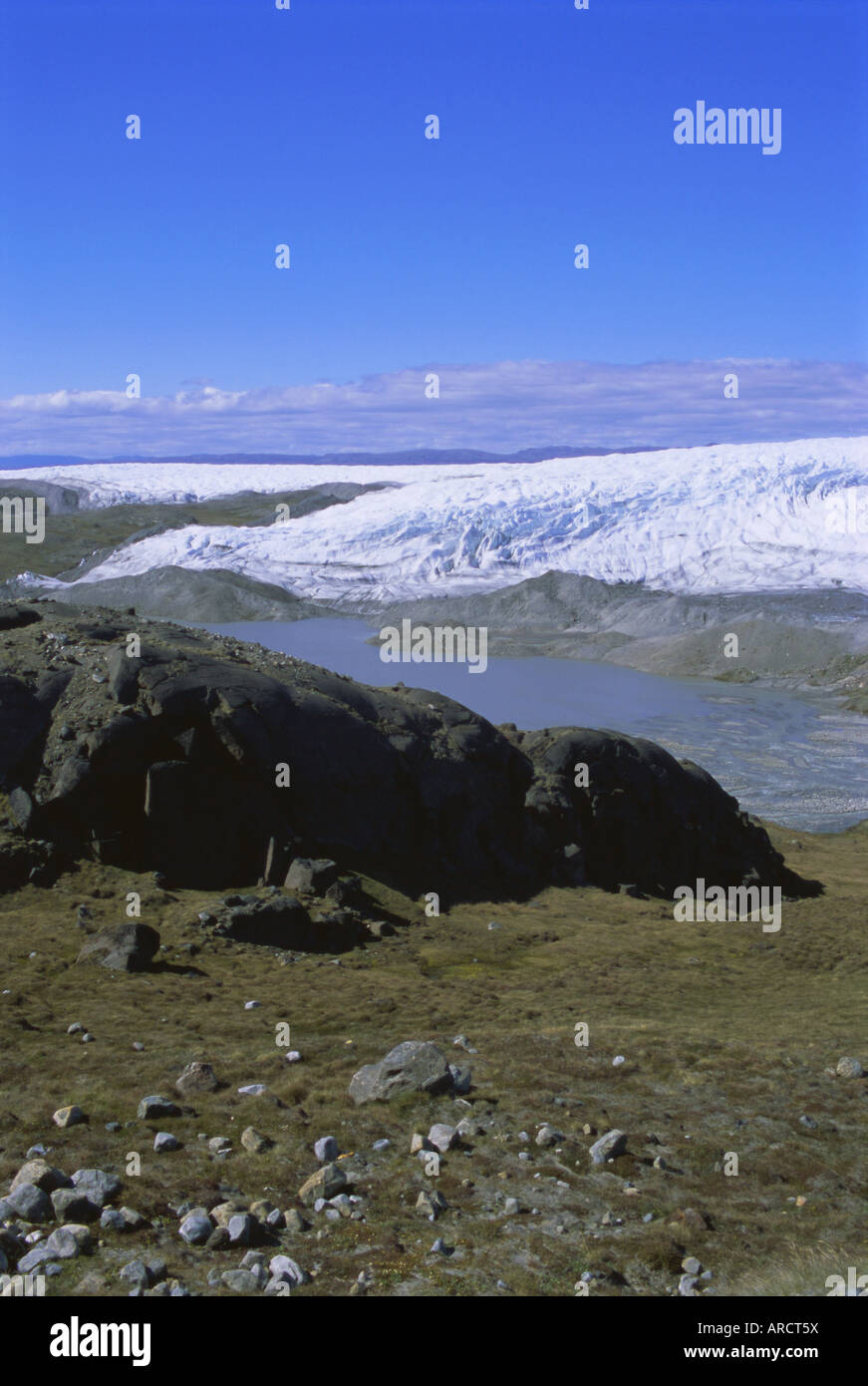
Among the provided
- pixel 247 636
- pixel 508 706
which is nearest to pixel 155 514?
pixel 247 636

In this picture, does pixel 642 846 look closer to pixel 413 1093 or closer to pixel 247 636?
pixel 413 1093

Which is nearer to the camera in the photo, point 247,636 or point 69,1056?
point 69,1056

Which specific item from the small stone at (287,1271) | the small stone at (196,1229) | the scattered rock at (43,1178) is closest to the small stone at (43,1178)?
the scattered rock at (43,1178)

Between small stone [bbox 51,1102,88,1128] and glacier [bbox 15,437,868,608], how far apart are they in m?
99.1

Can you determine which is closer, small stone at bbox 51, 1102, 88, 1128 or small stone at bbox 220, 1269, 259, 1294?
small stone at bbox 220, 1269, 259, 1294

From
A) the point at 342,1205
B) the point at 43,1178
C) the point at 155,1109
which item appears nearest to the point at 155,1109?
the point at 155,1109

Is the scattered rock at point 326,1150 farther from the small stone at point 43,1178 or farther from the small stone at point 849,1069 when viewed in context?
the small stone at point 849,1069

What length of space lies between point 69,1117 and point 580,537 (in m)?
112

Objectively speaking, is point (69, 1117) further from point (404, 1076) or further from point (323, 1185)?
point (404, 1076)

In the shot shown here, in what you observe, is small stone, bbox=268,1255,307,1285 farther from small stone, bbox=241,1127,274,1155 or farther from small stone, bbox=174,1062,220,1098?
small stone, bbox=174,1062,220,1098

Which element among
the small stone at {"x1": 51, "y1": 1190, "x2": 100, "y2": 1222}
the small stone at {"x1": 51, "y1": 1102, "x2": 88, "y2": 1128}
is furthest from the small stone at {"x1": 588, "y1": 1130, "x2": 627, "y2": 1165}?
the small stone at {"x1": 51, "y1": 1102, "x2": 88, "y2": 1128}

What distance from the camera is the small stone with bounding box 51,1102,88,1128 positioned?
12820 mm

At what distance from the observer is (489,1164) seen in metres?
12.7

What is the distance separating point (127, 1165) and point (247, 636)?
292 feet
